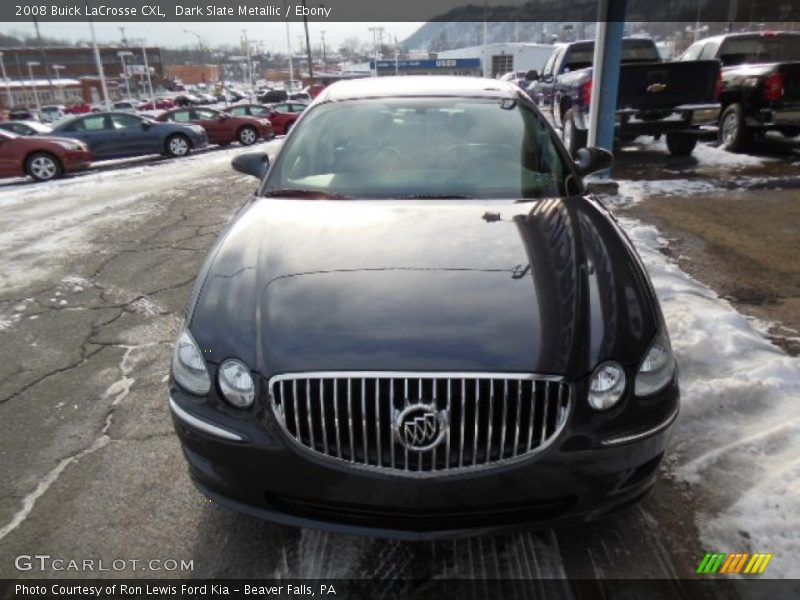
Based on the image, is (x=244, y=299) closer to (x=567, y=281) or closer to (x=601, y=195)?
(x=567, y=281)

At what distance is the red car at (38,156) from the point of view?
12.9 m

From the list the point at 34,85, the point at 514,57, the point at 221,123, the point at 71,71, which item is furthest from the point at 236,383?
the point at 71,71

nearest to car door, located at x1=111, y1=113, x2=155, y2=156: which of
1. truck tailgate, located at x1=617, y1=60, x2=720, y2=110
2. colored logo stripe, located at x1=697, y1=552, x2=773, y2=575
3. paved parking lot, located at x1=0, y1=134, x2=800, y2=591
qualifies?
paved parking lot, located at x1=0, y1=134, x2=800, y2=591

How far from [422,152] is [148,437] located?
2.11 meters

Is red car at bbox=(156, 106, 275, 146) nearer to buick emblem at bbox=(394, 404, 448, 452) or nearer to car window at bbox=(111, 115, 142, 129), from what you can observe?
car window at bbox=(111, 115, 142, 129)

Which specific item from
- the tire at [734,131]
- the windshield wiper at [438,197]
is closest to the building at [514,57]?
the tire at [734,131]

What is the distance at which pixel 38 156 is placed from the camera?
13.1m

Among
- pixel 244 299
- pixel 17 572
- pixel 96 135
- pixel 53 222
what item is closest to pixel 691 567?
pixel 244 299

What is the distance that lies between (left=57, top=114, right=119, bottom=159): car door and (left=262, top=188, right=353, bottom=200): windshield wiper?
14684 millimetres

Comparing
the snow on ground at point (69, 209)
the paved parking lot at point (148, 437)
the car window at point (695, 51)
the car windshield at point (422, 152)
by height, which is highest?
the car window at point (695, 51)

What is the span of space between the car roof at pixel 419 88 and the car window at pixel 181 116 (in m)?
17.1

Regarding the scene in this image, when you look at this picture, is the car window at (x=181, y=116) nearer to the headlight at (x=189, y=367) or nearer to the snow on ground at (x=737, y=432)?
the snow on ground at (x=737, y=432)

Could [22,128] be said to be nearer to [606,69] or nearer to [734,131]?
[606,69]

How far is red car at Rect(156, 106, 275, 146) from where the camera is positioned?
64.2ft
